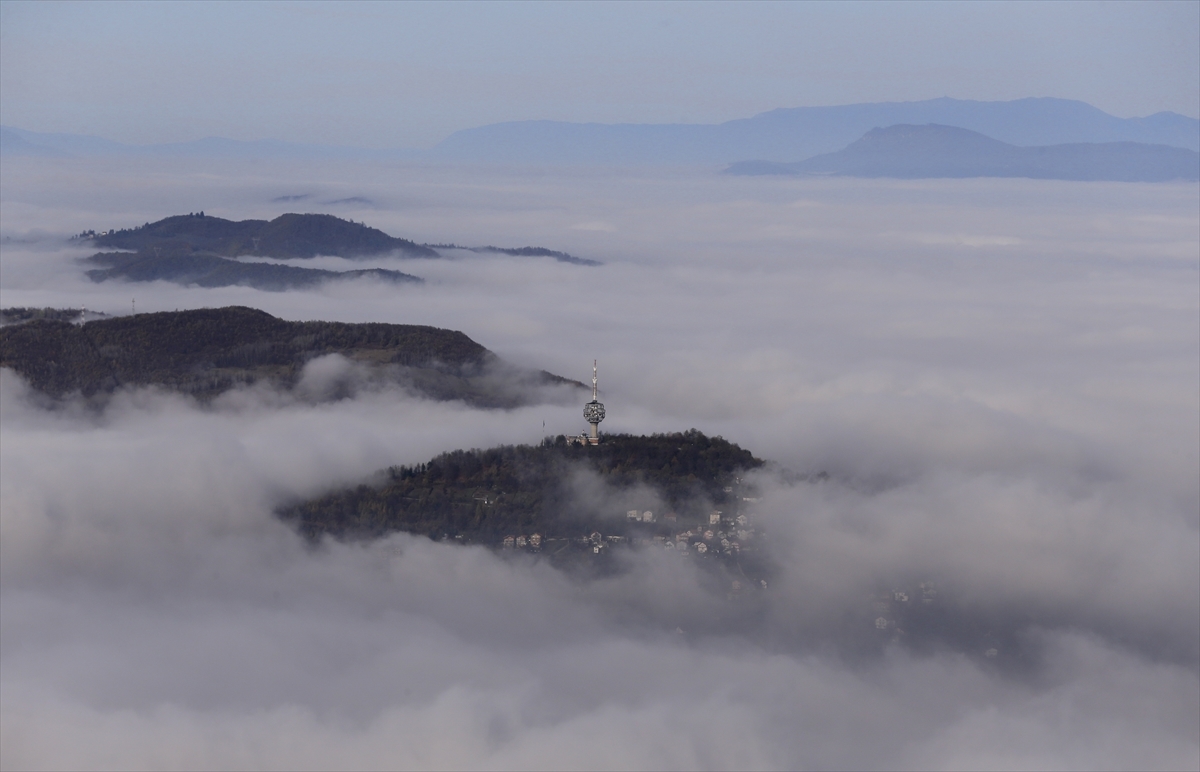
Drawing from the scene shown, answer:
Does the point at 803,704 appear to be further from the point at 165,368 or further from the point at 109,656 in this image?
the point at 165,368

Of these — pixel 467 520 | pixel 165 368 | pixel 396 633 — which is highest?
pixel 165 368

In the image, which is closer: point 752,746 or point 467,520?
point 752,746

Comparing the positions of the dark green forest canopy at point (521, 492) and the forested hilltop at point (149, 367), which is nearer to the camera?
the dark green forest canopy at point (521, 492)

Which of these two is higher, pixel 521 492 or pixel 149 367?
pixel 149 367

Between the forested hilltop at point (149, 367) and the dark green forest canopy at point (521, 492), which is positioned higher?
the forested hilltop at point (149, 367)

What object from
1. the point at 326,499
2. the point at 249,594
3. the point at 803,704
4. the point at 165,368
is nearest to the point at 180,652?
the point at 249,594

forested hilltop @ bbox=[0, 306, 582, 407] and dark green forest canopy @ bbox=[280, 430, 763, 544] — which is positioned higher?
forested hilltop @ bbox=[0, 306, 582, 407]

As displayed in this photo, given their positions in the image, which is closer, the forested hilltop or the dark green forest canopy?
the dark green forest canopy

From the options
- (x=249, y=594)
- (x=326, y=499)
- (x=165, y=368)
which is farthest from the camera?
(x=165, y=368)
